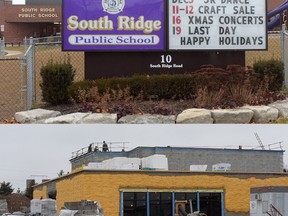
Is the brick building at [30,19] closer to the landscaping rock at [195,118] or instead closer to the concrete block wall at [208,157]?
the concrete block wall at [208,157]

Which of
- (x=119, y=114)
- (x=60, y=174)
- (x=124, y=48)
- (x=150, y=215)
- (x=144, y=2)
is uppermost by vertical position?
(x=144, y=2)

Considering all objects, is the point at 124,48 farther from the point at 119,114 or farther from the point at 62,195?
the point at 62,195

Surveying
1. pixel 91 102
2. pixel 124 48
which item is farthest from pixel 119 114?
pixel 124 48

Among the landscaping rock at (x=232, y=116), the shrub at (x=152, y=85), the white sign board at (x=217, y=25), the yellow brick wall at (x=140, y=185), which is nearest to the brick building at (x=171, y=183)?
the yellow brick wall at (x=140, y=185)

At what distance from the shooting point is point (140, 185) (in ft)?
32.4

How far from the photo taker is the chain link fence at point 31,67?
894cm

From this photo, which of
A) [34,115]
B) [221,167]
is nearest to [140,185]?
[221,167]

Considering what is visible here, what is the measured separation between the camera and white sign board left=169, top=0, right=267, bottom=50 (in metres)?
8.92

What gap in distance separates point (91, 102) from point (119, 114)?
46 centimetres

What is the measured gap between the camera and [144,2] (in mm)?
8891

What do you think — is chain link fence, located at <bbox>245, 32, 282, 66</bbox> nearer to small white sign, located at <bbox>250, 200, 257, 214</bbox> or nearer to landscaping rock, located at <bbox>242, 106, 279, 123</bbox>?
landscaping rock, located at <bbox>242, 106, 279, 123</bbox>

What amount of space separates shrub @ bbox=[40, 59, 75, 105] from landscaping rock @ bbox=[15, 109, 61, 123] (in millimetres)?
505

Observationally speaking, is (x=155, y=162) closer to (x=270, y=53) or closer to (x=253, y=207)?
(x=253, y=207)

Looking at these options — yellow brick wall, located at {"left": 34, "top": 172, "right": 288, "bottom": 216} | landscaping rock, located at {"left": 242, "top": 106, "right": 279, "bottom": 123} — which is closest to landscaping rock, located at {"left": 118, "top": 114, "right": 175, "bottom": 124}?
landscaping rock, located at {"left": 242, "top": 106, "right": 279, "bottom": 123}
